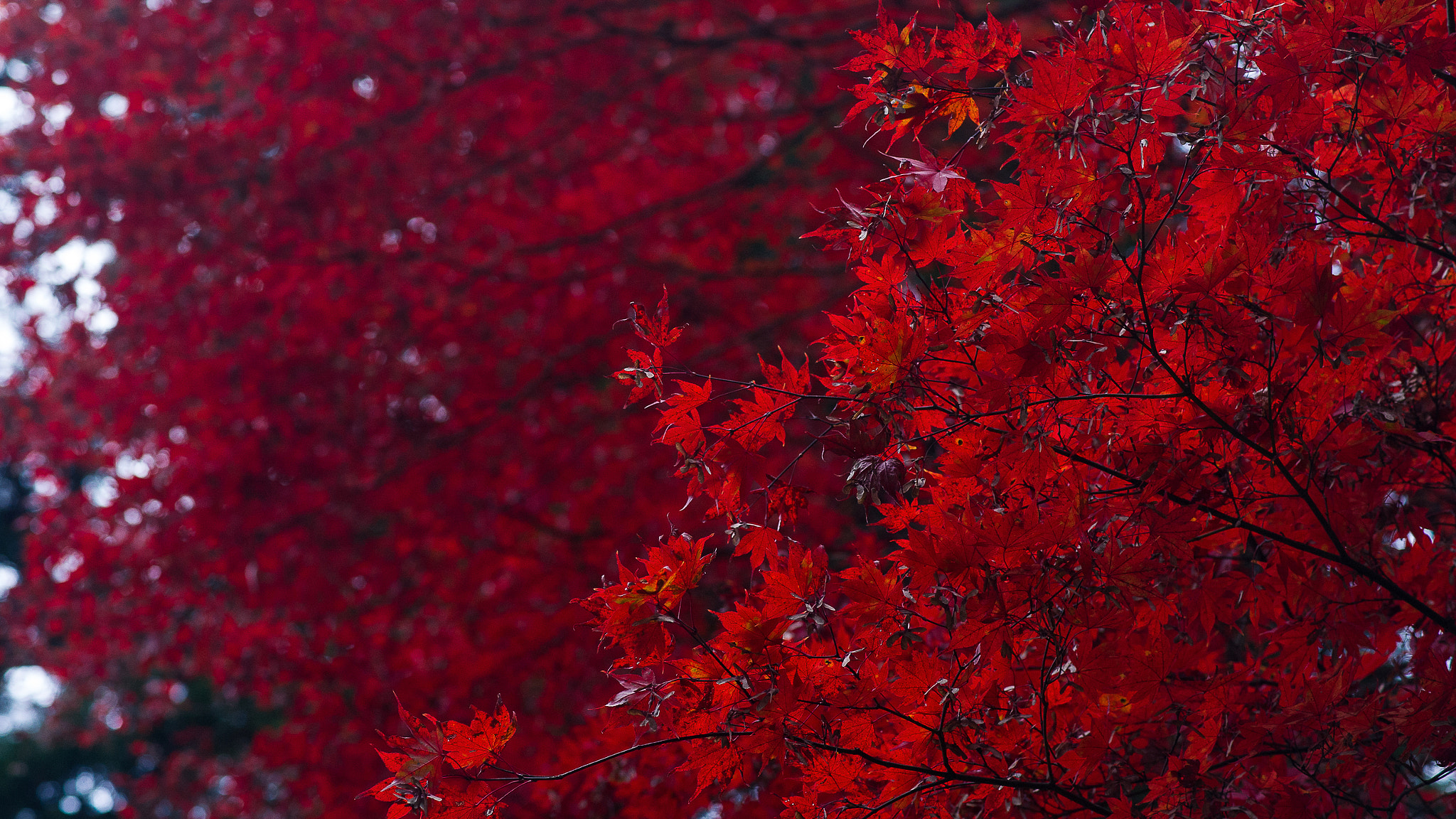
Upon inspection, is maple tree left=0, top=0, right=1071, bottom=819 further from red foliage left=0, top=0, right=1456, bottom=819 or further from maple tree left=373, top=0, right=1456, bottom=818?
maple tree left=373, top=0, right=1456, bottom=818

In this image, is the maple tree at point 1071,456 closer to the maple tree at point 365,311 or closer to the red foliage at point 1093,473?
the red foliage at point 1093,473

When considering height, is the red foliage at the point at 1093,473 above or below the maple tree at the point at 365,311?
above

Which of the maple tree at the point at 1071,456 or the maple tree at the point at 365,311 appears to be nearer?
the maple tree at the point at 1071,456

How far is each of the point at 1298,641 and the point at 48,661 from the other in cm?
1441

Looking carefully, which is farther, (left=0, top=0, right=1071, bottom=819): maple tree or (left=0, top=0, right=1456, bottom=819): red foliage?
(left=0, top=0, right=1071, bottom=819): maple tree

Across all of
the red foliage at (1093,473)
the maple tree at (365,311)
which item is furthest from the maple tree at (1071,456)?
the maple tree at (365,311)

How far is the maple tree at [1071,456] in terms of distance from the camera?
1.60 m

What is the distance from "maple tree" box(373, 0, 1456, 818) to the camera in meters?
1.60

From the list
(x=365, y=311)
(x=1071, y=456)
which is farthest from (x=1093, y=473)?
(x=365, y=311)

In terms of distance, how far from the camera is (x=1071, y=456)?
1.62 meters

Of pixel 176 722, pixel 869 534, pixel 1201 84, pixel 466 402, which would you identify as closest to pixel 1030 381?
pixel 1201 84

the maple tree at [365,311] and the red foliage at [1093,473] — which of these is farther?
the maple tree at [365,311]

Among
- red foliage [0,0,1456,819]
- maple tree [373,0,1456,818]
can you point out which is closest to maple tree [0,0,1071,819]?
red foliage [0,0,1456,819]

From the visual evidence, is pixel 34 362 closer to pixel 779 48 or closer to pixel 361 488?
pixel 361 488
